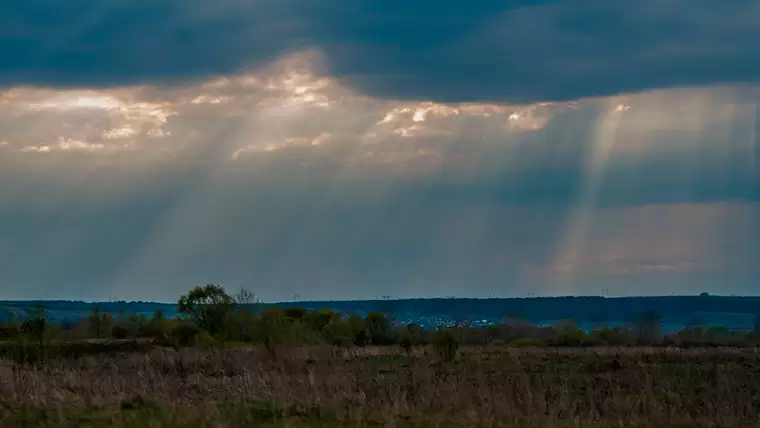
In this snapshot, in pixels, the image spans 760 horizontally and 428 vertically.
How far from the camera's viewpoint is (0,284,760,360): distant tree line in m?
59.9

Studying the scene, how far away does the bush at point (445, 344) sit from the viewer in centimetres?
5772

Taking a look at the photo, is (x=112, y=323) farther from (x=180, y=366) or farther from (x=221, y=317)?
(x=180, y=366)

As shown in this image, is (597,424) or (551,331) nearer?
(597,424)

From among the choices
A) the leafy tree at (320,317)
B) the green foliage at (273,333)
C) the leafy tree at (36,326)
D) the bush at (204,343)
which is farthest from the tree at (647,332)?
the leafy tree at (36,326)

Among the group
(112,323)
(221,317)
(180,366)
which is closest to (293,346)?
(180,366)

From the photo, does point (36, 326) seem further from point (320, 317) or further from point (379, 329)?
point (320, 317)

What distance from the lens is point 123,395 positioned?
2478 cm

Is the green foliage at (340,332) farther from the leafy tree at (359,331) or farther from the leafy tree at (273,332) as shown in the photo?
the leafy tree at (273,332)

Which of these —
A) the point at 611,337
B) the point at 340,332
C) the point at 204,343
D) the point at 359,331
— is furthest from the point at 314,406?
the point at 611,337

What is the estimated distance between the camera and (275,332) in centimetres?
5562

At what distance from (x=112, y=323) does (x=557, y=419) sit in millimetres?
94462

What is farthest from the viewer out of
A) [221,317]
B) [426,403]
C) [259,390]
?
[221,317]

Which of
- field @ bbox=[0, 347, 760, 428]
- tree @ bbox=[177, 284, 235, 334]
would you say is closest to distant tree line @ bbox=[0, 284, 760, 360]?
tree @ bbox=[177, 284, 235, 334]

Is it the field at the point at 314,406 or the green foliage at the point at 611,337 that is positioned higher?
the green foliage at the point at 611,337
